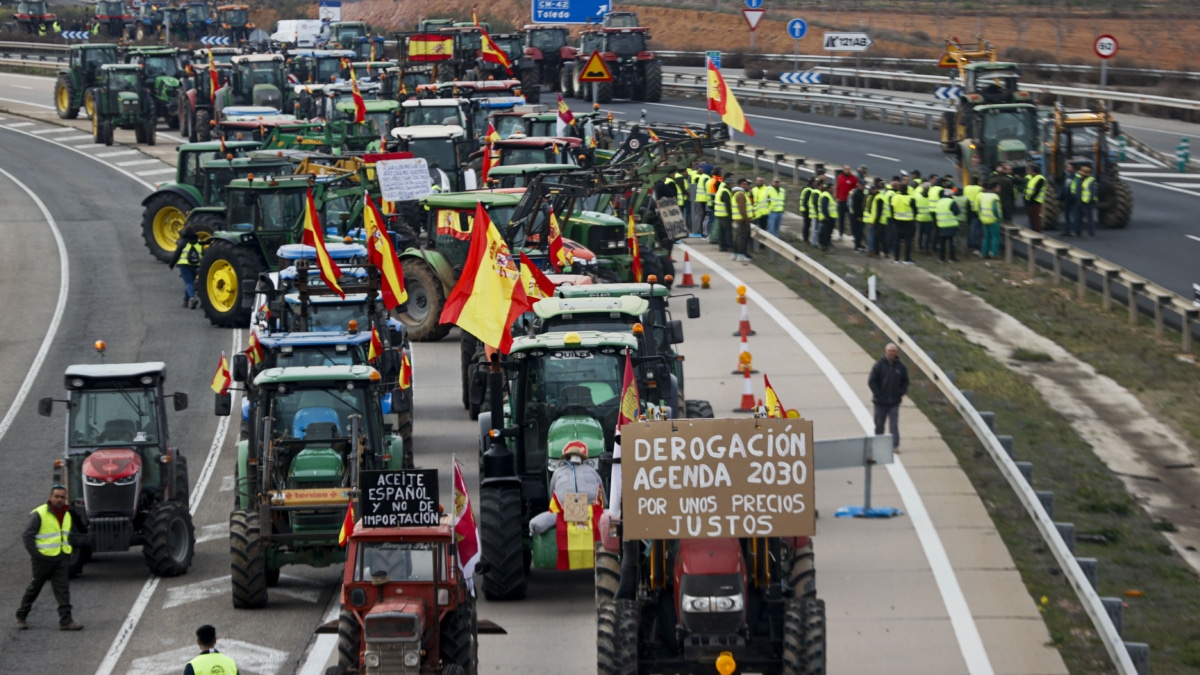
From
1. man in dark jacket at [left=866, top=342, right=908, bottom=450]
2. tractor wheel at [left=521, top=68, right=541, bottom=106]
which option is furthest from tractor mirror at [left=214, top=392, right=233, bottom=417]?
tractor wheel at [left=521, top=68, right=541, bottom=106]

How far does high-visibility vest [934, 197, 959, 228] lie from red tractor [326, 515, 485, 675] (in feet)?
72.5

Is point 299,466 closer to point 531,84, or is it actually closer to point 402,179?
point 402,179

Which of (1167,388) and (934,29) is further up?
(934,29)

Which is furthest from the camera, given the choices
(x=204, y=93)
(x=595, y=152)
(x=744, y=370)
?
(x=204, y=93)

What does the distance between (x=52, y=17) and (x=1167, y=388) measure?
68.9m

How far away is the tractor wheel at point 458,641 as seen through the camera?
12.7m

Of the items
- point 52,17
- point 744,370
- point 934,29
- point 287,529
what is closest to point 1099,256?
point 744,370

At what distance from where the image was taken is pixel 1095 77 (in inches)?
2238

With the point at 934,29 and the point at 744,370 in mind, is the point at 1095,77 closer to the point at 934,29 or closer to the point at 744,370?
the point at 934,29

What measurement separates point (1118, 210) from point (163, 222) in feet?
66.7

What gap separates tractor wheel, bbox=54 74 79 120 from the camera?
5634cm

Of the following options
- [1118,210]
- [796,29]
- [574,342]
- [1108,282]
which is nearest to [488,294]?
[574,342]

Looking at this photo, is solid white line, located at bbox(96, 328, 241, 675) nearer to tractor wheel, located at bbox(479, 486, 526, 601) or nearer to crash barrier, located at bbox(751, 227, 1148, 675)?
tractor wheel, located at bbox(479, 486, 526, 601)

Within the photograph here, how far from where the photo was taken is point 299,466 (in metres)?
16.2
